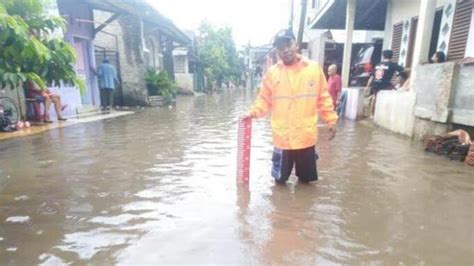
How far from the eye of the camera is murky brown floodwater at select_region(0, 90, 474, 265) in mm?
2666

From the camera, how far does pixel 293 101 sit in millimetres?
3895

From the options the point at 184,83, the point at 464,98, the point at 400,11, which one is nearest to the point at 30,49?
the point at 464,98

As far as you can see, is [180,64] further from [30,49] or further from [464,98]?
[30,49]

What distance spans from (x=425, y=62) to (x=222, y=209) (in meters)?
5.96

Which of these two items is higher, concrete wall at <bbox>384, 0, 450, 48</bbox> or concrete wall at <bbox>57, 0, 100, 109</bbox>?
concrete wall at <bbox>384, 0, 450, 48</bbox>

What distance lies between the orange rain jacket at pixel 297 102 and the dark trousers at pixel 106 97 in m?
10.5

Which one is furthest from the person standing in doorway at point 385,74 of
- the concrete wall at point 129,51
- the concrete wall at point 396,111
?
the concrete wall at point 129,51

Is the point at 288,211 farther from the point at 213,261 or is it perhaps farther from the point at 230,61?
the point at 230,61

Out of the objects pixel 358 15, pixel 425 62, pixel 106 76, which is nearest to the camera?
pixel 425 62

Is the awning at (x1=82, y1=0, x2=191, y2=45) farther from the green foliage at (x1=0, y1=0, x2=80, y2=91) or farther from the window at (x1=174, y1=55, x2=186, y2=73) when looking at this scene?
the window at (x1=174, y1=55, x2=186, y2=73)

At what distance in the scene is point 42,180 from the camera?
4.43m

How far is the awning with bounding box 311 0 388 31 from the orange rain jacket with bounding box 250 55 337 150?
9488 mm

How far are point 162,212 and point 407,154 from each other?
4296 millimetres

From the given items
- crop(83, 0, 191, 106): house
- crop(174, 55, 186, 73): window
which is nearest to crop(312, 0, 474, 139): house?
crop(83, 0, 191, 106): house
